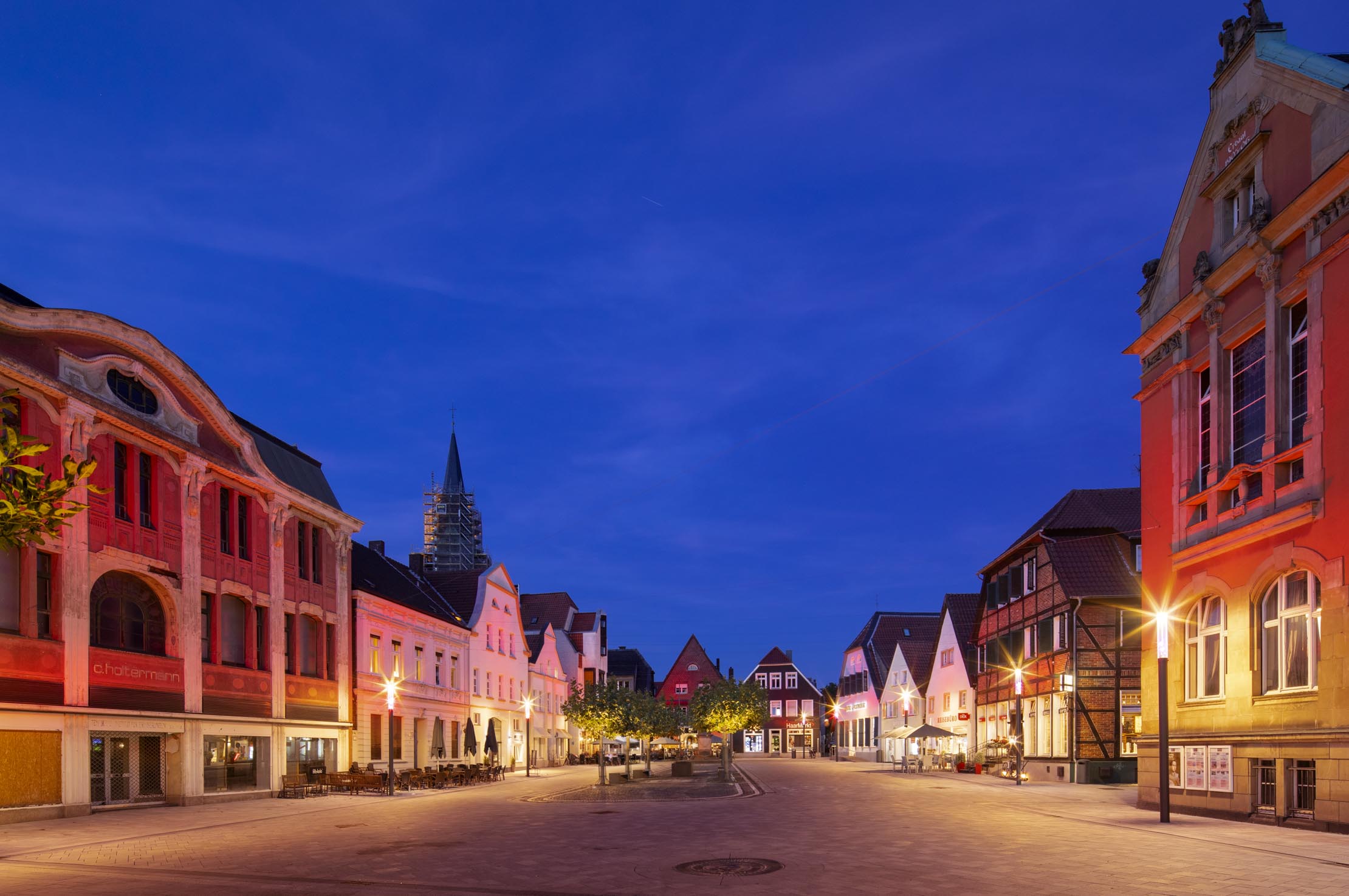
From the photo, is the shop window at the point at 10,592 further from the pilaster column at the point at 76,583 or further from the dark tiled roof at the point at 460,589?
the dark tiled roof at the point at 460,589

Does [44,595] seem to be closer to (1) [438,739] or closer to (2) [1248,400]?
(1) [438,739]

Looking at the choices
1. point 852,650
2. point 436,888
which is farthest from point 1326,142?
point 852,650

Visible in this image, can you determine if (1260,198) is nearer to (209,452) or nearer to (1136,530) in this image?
(1136,530)

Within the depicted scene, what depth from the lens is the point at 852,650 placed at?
297 ft

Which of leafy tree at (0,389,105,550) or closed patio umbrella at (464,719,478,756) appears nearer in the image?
leafy tree at (0,389,105,550)

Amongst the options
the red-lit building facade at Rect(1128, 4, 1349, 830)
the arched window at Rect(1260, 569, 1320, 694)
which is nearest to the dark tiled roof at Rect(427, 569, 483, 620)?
the red-lit building facade at Rect(1128, 4, 1349, 830)

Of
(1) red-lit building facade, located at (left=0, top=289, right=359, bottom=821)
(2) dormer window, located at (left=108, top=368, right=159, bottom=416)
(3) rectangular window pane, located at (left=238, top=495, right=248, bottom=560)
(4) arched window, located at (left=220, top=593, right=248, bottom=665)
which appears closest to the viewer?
(1) red-lit building facade, located at (left=0, top=289, right=359, bottom=821)

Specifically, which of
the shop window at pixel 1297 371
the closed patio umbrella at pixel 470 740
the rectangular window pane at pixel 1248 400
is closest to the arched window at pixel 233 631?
the closed patio umbrella at pixel 470 740

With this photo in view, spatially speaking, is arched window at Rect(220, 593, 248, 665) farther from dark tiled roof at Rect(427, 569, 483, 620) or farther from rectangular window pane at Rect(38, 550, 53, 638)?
dark tiled roof at Rect(427, 569, 483, 620)

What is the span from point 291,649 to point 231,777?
548cm

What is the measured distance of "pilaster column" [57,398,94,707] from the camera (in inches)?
995

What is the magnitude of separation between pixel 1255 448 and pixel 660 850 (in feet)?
49.3

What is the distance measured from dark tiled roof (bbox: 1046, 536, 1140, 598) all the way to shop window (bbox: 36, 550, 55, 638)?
34009 millimetres

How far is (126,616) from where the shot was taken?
92.2ft
